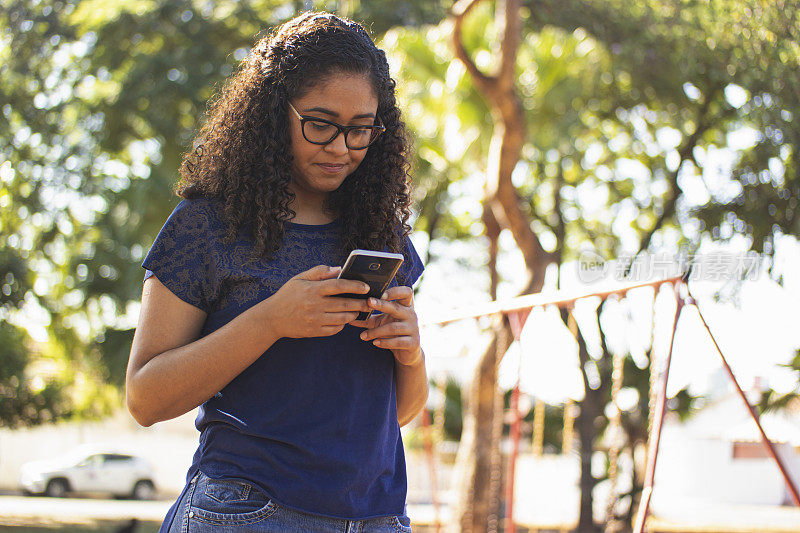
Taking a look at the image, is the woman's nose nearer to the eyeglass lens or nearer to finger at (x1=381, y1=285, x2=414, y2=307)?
the eyeglass lens

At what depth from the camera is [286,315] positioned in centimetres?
124

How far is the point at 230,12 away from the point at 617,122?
19.7 feet

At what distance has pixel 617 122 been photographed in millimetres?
12070

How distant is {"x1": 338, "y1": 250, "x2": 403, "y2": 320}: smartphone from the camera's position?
127cm

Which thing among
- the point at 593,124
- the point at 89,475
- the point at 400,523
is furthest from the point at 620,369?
the point at 89,475

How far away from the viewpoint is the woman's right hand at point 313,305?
1.25 meters

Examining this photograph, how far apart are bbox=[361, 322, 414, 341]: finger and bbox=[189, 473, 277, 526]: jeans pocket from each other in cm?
31

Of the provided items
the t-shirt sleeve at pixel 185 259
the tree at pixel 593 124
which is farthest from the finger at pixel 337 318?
the tree at pixel 593 124

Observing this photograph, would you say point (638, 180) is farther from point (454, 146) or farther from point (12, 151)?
point (12, 151)

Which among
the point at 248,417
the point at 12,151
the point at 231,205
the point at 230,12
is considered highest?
the point at 230,12

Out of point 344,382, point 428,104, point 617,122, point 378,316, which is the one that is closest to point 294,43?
point 378,316

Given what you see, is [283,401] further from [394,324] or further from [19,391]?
[19,391]

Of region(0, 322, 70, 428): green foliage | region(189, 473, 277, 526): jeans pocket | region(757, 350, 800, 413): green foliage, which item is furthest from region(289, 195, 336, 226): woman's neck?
region(0, 322, 70, 428): green foliage

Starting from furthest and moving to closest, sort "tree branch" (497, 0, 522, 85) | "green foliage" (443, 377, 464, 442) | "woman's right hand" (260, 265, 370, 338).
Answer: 1. "green foliage" (443, 377, 464, 442)
2. "tree branch" (497, 0, 522, 85)
3. "woman's right hand" (260, 265, 370, 338)
